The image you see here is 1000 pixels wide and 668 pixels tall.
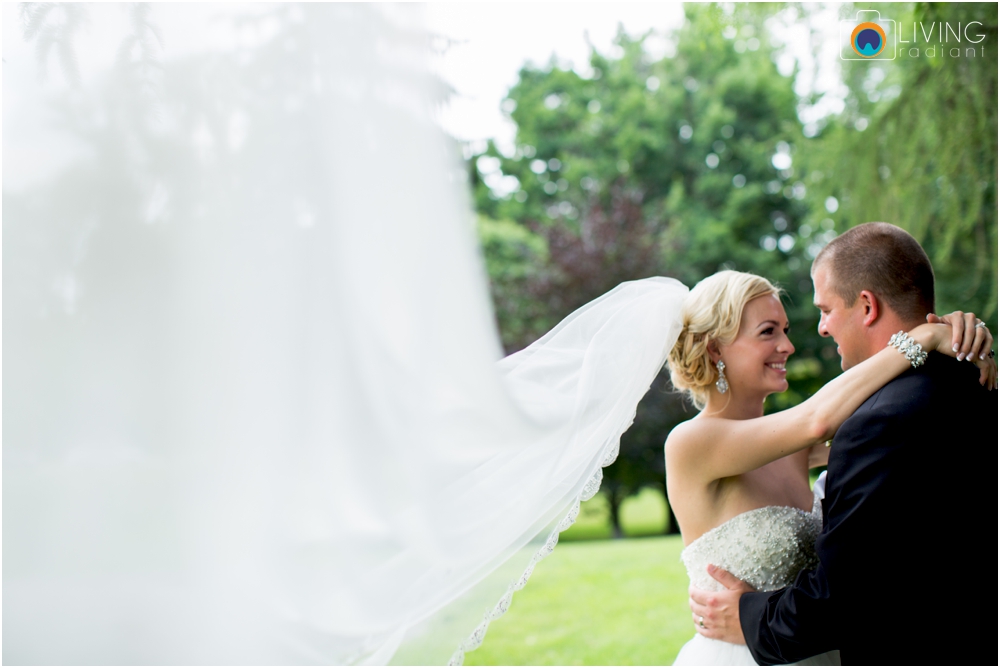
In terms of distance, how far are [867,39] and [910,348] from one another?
4879mm

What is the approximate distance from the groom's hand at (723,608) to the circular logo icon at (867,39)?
4.77 meters

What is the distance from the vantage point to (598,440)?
8.39ft

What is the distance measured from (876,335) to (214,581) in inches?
81.2

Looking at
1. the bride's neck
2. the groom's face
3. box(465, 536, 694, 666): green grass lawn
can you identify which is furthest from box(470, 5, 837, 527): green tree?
the groom's face

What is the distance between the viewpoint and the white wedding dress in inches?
106

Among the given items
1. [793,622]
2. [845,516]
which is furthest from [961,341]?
[793,622]

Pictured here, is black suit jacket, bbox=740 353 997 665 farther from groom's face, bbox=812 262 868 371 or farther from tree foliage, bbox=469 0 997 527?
tree foliage, bbox=469 0 997 527

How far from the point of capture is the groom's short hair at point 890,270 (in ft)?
8.00

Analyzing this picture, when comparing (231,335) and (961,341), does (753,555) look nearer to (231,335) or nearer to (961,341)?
(961,341)

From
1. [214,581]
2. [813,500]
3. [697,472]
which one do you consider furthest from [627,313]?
[214,581]

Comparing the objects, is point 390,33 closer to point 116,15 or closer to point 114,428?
point 116,15

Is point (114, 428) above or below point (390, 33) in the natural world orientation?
below

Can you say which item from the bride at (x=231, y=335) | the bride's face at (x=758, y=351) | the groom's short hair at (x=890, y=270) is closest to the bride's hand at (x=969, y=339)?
the groom's short hair at (x=890, y=270)

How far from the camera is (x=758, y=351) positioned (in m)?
2.91
